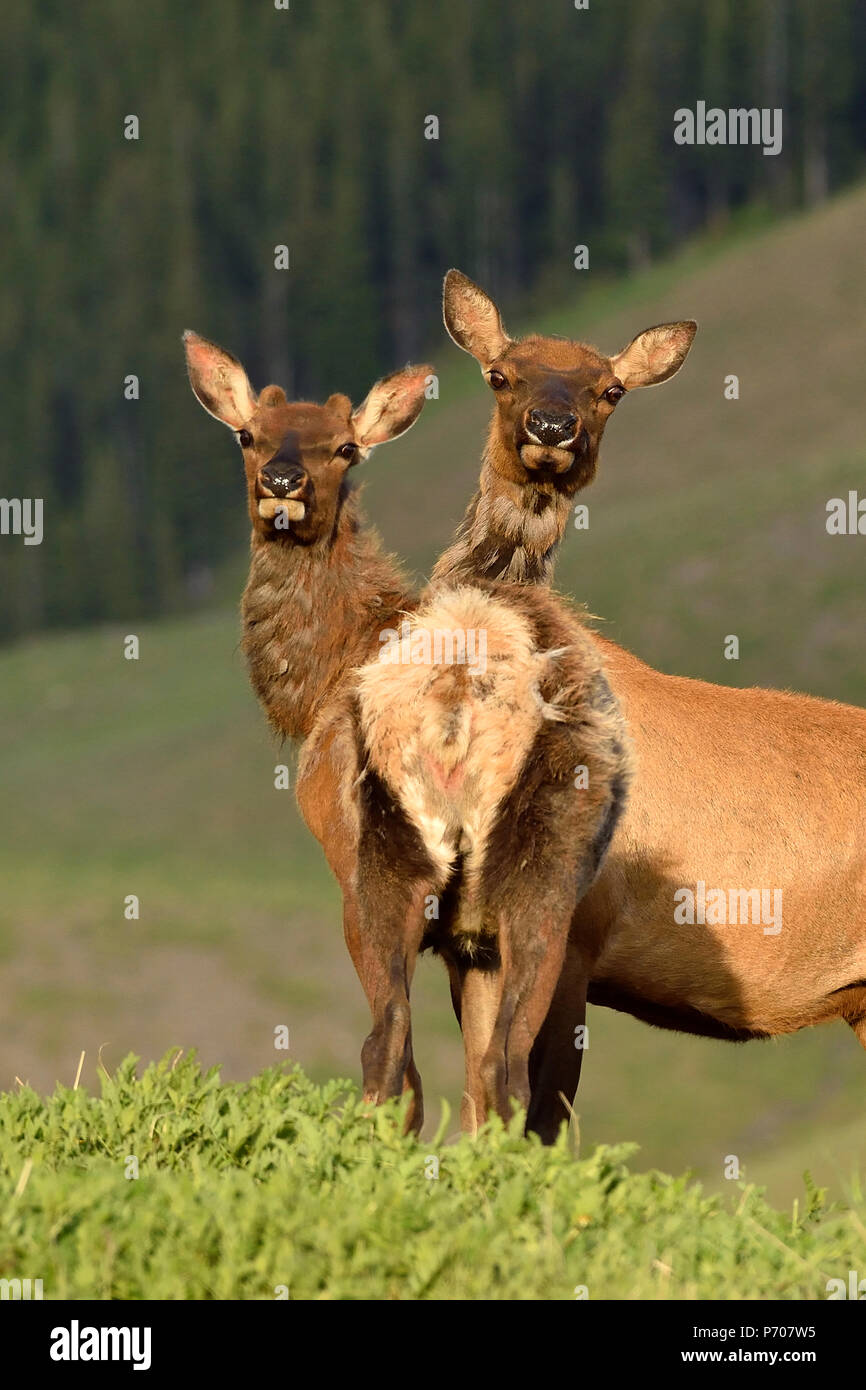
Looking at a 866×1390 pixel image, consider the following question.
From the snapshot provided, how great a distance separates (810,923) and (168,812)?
147 feet

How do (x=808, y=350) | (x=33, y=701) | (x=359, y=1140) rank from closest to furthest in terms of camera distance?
(x=359, y=1140) < (x=33, y=701) < (x=808, y=350)

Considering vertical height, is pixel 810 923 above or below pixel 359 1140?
above

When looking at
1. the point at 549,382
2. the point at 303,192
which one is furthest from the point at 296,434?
the point at 303,192

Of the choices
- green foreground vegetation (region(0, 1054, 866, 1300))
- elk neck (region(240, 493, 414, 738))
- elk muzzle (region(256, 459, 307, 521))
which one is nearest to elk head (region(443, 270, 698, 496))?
elk neck (region(240, 493, 414, 738))

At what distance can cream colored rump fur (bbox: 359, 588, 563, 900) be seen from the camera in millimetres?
7738

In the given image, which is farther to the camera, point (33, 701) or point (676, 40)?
point (676, 40)

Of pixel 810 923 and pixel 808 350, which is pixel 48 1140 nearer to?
pixel 810 923

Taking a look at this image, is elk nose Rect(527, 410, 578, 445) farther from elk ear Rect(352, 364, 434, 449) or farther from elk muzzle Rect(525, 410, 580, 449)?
elk ear Rect(352, 364, 434, 449)

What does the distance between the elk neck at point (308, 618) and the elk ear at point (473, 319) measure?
2117mm

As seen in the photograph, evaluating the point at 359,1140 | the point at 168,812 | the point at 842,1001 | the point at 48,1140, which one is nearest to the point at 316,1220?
the point at 359,1140

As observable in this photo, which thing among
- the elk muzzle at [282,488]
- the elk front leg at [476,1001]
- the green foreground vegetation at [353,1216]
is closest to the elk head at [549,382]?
the elk muzzle at [282,488]

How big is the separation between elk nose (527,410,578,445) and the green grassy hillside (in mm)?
2098

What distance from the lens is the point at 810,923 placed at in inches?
446

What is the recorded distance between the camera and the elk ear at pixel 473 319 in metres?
11.7
